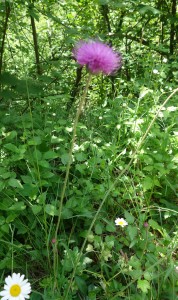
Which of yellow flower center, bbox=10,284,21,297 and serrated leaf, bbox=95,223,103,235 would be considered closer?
yellow flower center, bbox=10,284,21,297

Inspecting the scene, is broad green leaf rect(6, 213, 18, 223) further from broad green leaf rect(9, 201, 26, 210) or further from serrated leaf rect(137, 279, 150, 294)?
serrated leaf rect(137, 279, 150, 294)

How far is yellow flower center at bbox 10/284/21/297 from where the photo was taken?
1.17m

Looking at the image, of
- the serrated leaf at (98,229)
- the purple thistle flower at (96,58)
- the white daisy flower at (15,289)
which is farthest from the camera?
the serrated leaf at (98,229)

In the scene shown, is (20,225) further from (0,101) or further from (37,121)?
(0,101)

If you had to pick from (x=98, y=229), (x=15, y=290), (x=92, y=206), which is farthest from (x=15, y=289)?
(x=92, y=206)

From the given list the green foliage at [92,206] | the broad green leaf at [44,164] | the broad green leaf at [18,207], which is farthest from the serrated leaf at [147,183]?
the broad green leaf at [18,207]

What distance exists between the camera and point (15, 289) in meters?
1.19

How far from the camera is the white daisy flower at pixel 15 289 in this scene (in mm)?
1158

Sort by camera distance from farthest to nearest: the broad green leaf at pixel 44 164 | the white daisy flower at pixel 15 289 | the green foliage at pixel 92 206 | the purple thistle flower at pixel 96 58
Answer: the broad green leaf at pixel 44 164 < the green foliage at pixel 92 206 < the white daisy flower at pixel 15 289 < the purple thistle flower at pixel 96 58

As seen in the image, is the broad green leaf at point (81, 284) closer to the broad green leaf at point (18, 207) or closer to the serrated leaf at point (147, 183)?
the broad green leaf at point (18, 207)

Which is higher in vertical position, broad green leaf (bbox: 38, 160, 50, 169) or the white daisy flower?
broad green leaf (bbox: 38, 160, 50, 169)

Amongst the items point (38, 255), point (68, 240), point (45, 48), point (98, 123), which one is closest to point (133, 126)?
point (98, 123)

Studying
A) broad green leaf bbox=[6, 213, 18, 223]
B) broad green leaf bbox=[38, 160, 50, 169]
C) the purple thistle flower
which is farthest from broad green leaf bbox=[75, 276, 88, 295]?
the purple thistle flower

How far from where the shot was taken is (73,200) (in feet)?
5.16
